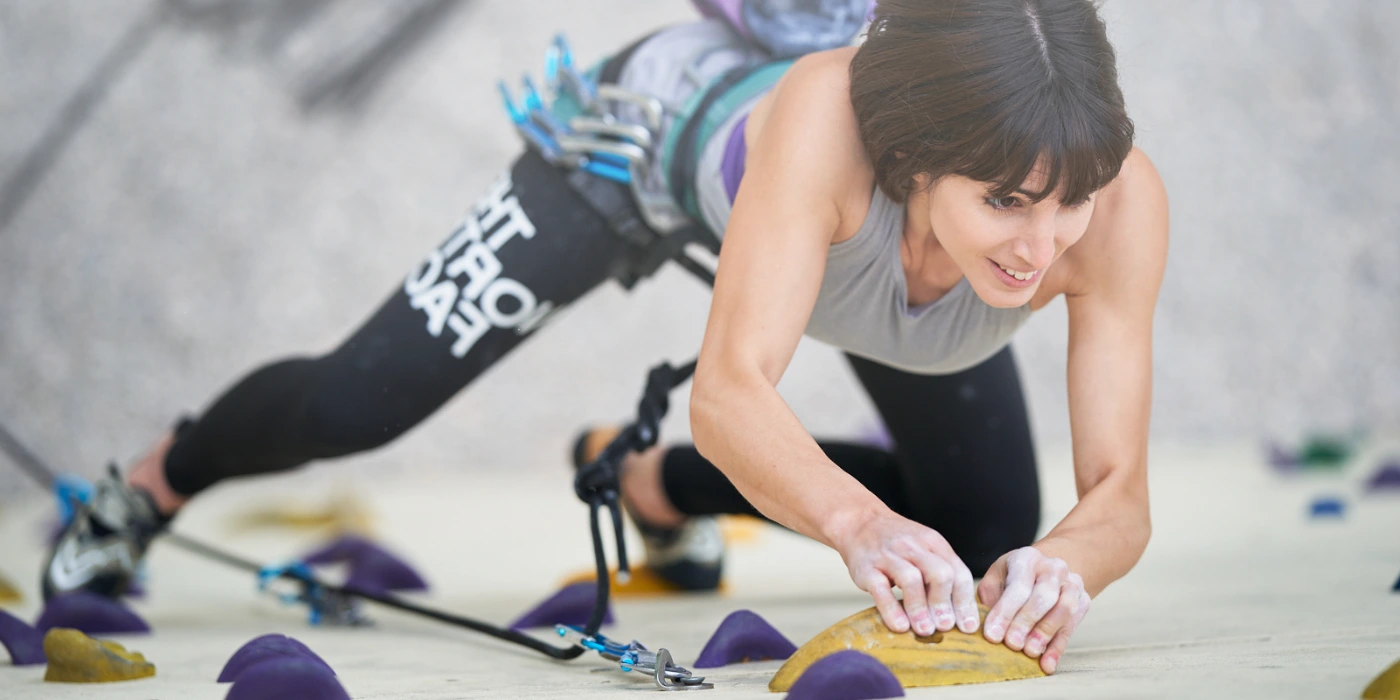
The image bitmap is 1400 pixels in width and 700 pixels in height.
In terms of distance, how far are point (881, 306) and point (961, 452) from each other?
0.43 m

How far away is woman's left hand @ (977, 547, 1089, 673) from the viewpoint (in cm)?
96

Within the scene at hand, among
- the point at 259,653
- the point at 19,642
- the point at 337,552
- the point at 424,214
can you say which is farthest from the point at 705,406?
the point at 424,214

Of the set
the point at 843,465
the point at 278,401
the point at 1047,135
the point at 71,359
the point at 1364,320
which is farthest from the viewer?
the point at 1364,320

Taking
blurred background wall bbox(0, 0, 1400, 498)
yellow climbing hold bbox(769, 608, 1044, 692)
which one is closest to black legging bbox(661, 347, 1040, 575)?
yellow climbing hold bbox(769, 608, 1044, 692)

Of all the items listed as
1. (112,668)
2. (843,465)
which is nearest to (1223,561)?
(843,465)

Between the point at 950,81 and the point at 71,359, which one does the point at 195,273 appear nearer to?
the point at 71,359

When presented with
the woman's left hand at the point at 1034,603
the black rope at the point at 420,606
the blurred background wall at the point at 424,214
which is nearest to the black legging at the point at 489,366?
the black rope at the point at 420,606

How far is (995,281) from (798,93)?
23 centimetres

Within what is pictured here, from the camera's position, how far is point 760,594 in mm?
1864

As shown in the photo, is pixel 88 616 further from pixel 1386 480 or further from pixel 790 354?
pixel 1386 480

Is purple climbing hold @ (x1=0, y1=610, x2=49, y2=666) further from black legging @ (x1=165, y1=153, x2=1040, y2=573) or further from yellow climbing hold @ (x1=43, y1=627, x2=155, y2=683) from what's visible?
black legging @ (x1=165, y1=153, x2=1040, y2=573)

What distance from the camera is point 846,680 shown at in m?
0.85

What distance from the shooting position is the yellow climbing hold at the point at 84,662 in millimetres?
1143

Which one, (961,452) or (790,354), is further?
(961,452)
